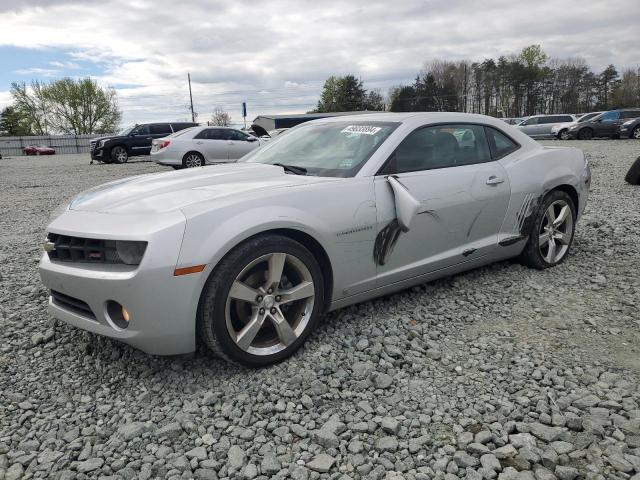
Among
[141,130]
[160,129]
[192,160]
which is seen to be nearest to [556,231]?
[192,160]

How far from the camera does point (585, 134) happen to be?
2531cm

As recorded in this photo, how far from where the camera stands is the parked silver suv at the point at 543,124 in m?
27.3

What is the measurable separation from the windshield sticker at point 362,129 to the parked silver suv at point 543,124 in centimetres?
2662

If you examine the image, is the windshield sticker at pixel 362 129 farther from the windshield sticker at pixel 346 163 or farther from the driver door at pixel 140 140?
the driver door at pixel 140 140

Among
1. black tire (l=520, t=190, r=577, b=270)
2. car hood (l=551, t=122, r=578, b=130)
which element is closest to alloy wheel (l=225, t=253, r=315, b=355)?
black tire (l=520, t=190, r=577, b=270)

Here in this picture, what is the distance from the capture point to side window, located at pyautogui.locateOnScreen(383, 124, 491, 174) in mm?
3344

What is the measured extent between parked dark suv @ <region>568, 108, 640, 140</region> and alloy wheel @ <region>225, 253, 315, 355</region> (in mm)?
26590

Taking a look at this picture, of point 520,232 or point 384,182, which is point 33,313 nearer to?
point 384,182

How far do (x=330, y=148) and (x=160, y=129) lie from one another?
712 inches

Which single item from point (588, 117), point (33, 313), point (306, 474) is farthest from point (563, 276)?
point (588, 117)

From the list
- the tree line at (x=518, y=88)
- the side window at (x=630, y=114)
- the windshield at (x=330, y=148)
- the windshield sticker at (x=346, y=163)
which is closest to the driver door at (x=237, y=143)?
the windshield at (x=330, y=148)

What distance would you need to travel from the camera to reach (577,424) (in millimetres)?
2213

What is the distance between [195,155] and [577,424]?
1357cm

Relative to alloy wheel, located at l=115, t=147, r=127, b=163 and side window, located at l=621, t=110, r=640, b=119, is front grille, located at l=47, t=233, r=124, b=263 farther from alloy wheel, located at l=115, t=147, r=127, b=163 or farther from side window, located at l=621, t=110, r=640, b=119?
side window, located at l=621, t=110, r=640, b=119
